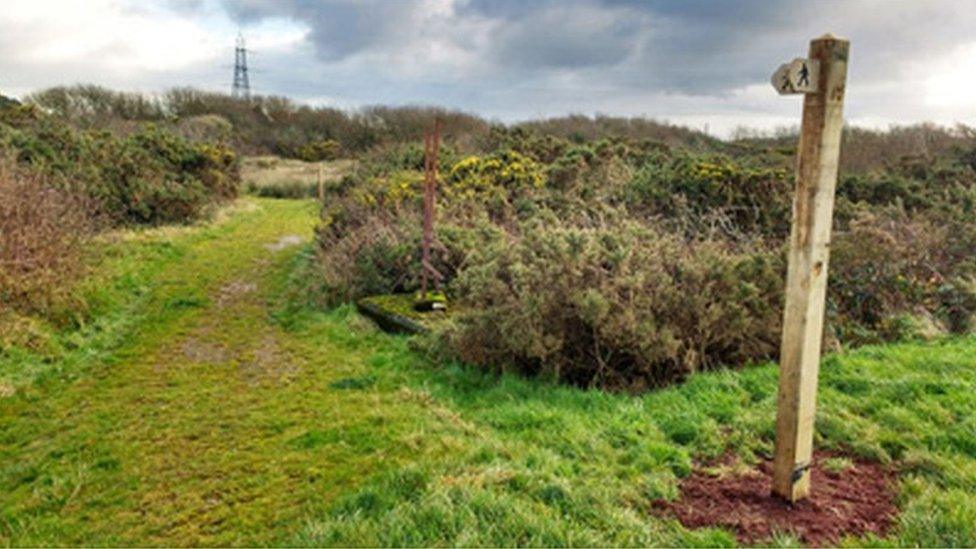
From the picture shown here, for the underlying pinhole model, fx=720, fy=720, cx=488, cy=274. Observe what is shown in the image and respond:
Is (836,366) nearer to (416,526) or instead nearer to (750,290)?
(750,290)

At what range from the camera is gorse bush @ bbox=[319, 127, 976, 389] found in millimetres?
6645

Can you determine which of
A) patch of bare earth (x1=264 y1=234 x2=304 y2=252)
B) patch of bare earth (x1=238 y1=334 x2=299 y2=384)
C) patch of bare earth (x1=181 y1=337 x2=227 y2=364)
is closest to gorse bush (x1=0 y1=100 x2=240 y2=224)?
patch of bare earth (x1=264 y1=234 x2=304 y2=252)

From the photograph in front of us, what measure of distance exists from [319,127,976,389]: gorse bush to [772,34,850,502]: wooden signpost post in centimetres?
231

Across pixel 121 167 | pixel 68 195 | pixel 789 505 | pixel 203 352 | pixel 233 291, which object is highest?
pixel 121 167

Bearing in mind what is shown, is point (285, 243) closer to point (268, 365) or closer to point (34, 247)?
point (34, 247)

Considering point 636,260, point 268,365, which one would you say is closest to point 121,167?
point 268,365

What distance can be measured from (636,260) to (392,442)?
128 inches

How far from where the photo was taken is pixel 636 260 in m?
7.11

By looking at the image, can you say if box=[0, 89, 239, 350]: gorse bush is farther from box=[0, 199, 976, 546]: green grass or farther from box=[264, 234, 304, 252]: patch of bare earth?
box=[264, 234, 304, 252]: patch of bare earth

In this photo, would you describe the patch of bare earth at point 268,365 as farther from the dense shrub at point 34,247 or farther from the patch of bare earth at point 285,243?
the patch of bare earth at point 285,243

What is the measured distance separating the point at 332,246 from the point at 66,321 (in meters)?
4.34

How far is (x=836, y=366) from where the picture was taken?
655cm

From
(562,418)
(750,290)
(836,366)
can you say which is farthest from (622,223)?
(562,418)

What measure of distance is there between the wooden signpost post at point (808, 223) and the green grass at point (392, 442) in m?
0.77
